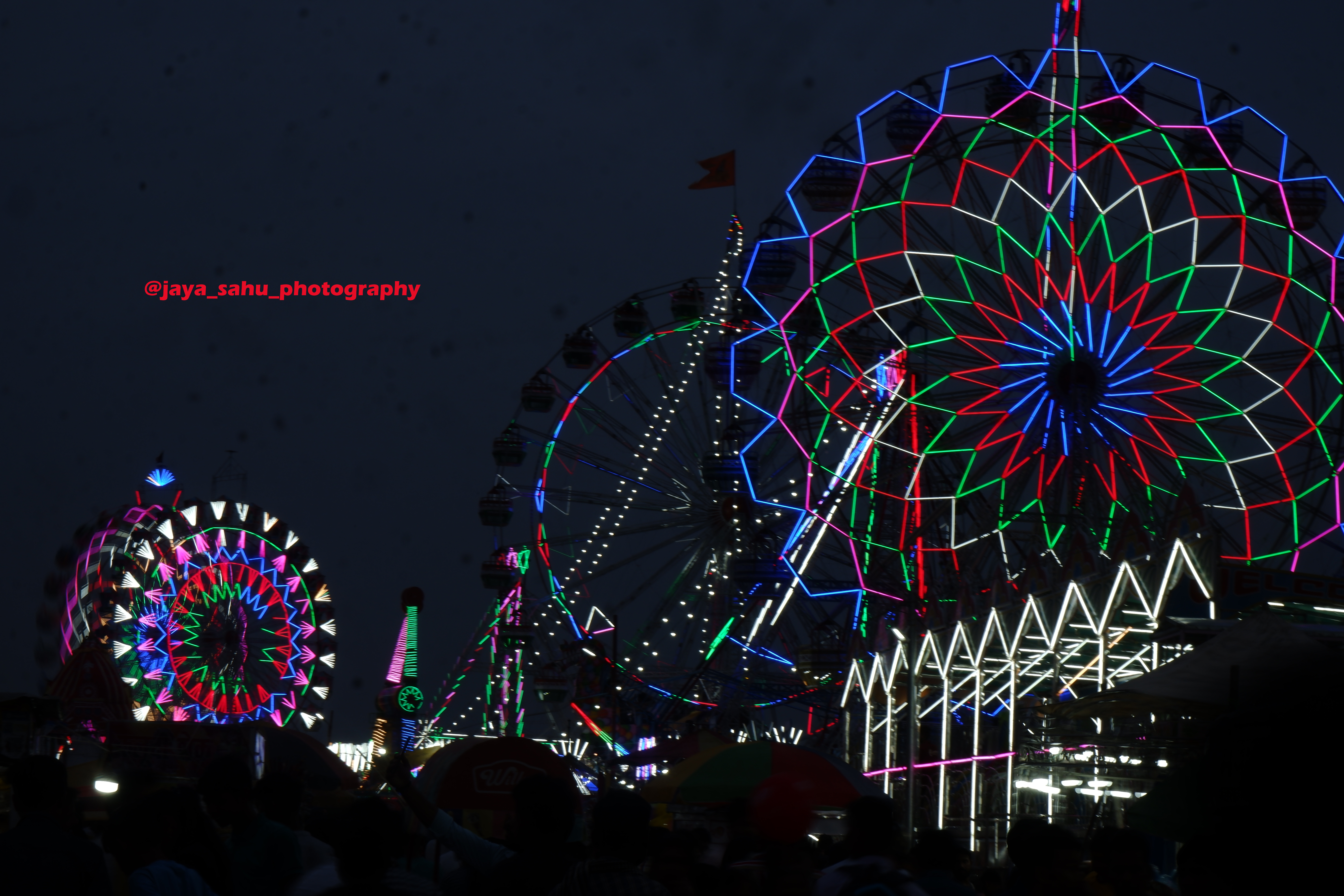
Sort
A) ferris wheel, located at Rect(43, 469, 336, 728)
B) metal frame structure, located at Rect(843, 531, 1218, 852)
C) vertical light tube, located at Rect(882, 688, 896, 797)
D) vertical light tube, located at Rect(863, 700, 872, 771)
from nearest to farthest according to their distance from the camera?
metal frame structure, located at Rect(843, 531, 1218, 852)
vertical light tube, located at Rect(882, 688, 896, 797)
vertical light tube, located at Rect(863, 700, 872, 771)
ferris wheel, located at Rect(43, 469, 336, 728)

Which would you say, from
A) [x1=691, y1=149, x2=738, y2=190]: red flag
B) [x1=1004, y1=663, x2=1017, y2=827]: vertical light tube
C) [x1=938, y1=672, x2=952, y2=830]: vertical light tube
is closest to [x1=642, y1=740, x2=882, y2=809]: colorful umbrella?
[x1=1004, y1=663, x2=1017, y2=827]: vertical light tube

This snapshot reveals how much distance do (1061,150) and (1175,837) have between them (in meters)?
20.5

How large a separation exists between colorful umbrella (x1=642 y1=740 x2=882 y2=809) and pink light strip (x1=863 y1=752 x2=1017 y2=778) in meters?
4.44

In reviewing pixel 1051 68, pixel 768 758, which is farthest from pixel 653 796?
pixel 1051 68

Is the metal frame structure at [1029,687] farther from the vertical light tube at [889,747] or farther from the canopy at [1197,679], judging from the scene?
the canopy at [1197,679]

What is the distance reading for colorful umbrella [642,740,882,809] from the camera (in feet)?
38.7

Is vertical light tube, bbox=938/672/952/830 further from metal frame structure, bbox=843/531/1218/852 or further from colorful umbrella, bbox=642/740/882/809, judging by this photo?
colorful umbrella, bbox=642/740/882/809

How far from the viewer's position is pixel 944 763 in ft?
68.0

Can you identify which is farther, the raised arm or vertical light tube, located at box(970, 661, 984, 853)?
vertical light tube, located at box(970, 661, 984, 853)

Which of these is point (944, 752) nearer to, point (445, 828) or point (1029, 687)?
point (1029, 687)

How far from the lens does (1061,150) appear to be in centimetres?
2542

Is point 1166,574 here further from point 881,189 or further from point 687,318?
point 687,318

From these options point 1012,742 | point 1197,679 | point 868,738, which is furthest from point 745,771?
point 868,738

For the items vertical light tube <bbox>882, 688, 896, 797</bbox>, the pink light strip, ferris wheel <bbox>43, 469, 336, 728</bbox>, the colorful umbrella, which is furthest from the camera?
ferris wheel <bbox>43, 469, 336, 728</bbox>
